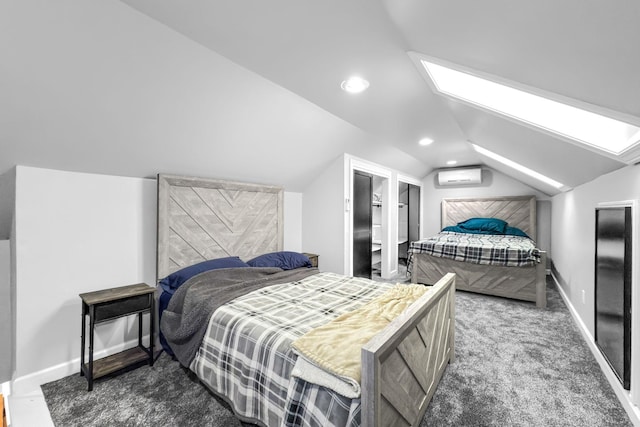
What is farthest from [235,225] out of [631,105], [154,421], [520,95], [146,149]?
[631,105]

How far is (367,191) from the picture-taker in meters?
4.46

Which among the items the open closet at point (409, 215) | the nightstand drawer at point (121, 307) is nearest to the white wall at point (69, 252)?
the nightstand drawer at point (121, 307)

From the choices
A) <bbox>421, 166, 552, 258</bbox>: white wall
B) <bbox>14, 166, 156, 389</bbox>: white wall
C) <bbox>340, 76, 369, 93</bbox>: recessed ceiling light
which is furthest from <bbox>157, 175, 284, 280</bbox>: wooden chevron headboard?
<bbox>421, 166, 552, 258</bbox>: white wall

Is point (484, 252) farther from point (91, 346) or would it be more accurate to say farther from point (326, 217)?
point (91, 346)

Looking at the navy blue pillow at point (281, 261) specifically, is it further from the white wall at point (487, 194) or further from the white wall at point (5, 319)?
the white wall at point (487, 194)

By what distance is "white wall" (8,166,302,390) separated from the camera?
1.92 meters

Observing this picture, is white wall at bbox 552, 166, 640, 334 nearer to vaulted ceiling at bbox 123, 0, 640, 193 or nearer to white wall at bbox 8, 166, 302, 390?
vaulted ceiling at bbox 123, 0, 640, 193

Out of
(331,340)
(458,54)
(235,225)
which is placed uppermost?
(458,54)

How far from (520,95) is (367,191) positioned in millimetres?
2641

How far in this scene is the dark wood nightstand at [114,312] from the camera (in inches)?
75.3

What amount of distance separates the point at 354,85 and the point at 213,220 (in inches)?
75.6

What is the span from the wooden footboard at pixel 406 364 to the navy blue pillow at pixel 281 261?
5.39 ft

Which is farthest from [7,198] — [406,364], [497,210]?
[497,210]

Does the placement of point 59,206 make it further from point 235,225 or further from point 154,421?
point 154,421
